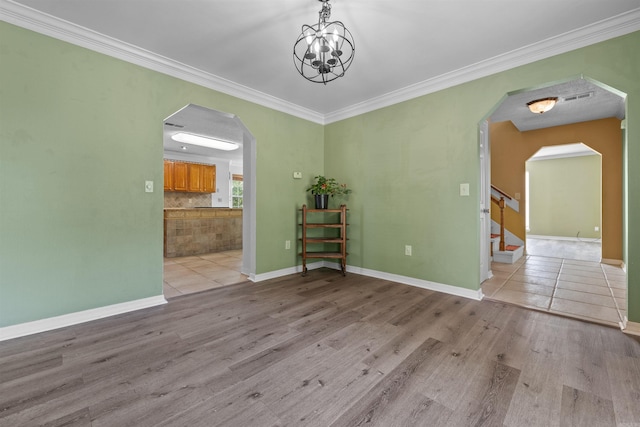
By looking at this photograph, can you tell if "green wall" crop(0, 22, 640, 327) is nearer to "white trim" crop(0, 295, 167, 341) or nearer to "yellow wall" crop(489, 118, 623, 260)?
"white trim" crop(0, 295, 167, 341)

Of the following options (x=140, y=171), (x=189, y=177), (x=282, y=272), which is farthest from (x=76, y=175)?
(x=189, y=177)

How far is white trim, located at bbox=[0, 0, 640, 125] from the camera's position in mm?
2031

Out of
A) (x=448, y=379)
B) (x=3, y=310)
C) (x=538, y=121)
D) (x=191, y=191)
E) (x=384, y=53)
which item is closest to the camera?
(x=448, y=379)

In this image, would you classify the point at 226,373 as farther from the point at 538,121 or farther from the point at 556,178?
the point at 556,178

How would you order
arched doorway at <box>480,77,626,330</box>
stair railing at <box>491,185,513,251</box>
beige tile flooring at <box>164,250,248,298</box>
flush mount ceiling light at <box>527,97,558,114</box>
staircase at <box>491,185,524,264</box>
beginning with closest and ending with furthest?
arched doorway at <box>480,77,626,330</box>, beige tile flooring at <box>164,250,248,298</box>, flush mount ceiling light at <box>527,97,558,114</box>, staircase at <box>491,185,524,264</box>, stair railing at <box>491,185,513,251</box>

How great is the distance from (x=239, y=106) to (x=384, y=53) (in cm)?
181

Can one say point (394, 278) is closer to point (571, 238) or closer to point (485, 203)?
point (485, 203)

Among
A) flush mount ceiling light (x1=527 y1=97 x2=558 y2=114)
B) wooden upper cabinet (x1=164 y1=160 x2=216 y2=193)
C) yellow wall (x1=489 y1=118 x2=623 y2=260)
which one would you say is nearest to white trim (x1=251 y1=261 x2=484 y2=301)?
flush mount ceiling light (x1=527 y1=97 x2=558 y2=114)

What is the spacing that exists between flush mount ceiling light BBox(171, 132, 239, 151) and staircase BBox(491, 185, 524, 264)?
18.8 ft

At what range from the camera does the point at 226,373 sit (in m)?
1.58

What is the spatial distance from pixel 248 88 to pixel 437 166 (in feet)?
8.17

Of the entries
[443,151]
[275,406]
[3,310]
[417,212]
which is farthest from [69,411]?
[443,151]

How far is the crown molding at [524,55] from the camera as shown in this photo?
2066 millimetres

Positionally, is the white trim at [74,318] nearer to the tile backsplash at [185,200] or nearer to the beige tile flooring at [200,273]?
the beige tile flooring at [200,273]
